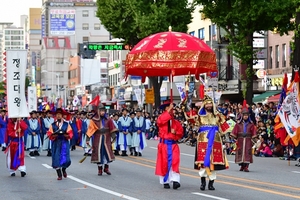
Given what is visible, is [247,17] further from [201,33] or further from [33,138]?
[201,33]

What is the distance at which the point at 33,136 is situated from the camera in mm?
29734

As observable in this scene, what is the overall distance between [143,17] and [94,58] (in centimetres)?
5907

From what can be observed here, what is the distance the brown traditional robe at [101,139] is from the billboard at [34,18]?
163 m

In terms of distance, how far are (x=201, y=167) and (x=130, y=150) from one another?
14167mm

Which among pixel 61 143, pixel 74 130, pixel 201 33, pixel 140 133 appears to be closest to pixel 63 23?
pixel 201 33

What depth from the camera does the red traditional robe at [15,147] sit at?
1894 centimetres

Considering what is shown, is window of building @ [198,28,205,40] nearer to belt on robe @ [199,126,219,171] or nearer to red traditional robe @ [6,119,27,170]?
red traditional robe @ [6,119,27,170]

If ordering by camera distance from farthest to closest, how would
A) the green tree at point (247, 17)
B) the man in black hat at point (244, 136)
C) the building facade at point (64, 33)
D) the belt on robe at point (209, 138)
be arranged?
the building facade at point (64, 33) → the green tree at point (247, 17) → the man in black hat at point (244, 136) → the belt on robe at point (209, 138)

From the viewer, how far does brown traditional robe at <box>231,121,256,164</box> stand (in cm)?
2109

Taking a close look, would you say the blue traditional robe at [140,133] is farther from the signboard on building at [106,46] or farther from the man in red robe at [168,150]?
the signboard on building at [106,46]

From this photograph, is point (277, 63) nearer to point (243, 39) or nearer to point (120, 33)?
point (120, 33)

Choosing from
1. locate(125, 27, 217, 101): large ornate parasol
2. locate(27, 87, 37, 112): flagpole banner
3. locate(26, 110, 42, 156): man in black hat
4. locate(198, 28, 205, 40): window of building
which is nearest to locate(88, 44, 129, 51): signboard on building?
locate(27, 87, 37, 112): flagpole banner

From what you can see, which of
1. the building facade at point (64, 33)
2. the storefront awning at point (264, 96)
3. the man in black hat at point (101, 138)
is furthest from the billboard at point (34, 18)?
the man in black hat at point (101, 138)

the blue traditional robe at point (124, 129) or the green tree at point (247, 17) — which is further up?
the green tree at point (247, 17)
